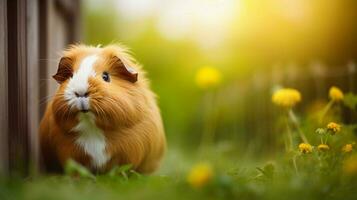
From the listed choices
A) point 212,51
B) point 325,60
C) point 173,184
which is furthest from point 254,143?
point 212,51

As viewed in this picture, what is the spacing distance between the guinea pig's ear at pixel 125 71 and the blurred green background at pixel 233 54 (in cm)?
109

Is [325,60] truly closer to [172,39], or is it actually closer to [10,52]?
[10,52]

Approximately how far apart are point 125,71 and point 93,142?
436 mm

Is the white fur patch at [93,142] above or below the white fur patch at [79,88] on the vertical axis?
below

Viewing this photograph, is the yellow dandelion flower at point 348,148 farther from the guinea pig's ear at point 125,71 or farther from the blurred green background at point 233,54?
the blurred green background at point 233,54

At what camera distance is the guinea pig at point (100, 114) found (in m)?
3.24

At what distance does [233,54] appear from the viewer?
1027 centimetres

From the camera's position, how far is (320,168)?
122 inches

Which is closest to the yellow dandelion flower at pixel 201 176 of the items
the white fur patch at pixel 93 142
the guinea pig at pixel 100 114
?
the guinea pig at pixel 100 114

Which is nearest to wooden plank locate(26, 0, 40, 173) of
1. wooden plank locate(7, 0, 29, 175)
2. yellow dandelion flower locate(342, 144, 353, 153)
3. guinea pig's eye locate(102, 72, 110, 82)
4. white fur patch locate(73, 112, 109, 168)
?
wooden plank locate(7, 0, 29, 175)

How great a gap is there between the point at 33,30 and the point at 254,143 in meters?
2.77

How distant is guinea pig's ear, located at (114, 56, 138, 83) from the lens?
3469mm

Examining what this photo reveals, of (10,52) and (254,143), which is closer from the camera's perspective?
(10,52)

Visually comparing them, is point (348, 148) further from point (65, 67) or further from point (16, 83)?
point (16, 83)
